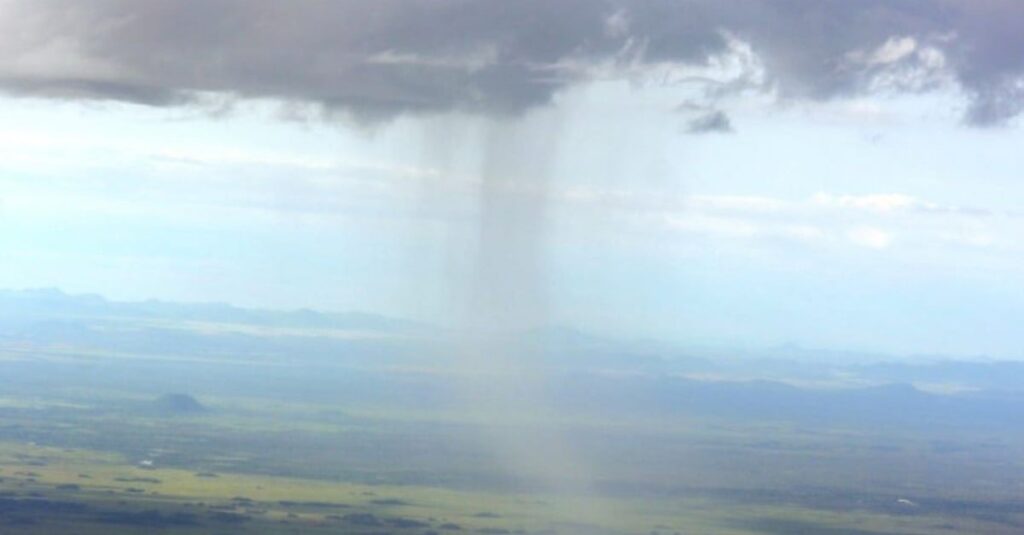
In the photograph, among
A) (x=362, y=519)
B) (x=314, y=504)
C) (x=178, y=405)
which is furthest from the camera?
(x=178, y=405)

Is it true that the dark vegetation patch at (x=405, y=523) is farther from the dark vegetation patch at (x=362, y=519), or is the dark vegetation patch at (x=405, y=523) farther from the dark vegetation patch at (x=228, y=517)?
the dark vegetation patch at (x=228, y=517)

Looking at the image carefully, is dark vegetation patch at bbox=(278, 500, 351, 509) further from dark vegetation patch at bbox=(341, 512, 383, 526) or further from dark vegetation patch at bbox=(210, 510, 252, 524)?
dark vegetation patch at bbox=(210, 510, 252, 524)

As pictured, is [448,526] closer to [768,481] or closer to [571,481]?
[571,481]

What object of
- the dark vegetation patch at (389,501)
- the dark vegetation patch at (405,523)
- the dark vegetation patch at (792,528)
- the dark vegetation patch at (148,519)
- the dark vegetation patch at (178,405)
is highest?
the dark vegetation patch at (178,405)

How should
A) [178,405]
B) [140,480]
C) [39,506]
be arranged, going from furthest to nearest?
[178,405], [140,480], [39,506]

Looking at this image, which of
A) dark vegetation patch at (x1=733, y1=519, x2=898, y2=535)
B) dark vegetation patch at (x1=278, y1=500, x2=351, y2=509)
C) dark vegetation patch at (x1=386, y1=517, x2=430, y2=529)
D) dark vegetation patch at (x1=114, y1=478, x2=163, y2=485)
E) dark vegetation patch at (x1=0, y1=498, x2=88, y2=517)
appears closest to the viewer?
dark vegetation patch at (x1=0, y1=498, x2=88, y2=517)

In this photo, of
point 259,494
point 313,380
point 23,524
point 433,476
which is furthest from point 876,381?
point 23,524

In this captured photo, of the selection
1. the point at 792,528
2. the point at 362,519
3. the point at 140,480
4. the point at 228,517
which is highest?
the point at 140,480

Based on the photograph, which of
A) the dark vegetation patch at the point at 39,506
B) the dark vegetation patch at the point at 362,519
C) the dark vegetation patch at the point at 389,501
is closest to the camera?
the dark vegetation patch at the point at 39,506

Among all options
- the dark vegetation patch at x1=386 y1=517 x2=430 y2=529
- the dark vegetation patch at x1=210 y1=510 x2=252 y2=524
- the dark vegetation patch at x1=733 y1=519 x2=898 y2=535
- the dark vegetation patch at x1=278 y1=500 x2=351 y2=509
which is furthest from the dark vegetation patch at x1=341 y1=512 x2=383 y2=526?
the dark vegetation patch at x1=733 y1=519 x2=898 y2=535

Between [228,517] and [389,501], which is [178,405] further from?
[228,517]

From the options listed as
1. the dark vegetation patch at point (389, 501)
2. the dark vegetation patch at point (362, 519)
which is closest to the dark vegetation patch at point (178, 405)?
the dark vegetation patch at point (389, 501)

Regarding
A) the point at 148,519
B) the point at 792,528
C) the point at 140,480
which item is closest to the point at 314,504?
the point at 148,519
